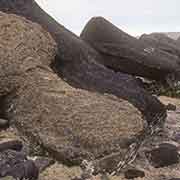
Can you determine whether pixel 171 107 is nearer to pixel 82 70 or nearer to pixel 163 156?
pixel 82 70

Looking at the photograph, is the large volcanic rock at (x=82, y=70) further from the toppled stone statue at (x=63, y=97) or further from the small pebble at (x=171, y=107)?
the small pebble at (x=171, y=107)

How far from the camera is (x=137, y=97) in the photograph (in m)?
12.6

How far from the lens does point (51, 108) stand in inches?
441

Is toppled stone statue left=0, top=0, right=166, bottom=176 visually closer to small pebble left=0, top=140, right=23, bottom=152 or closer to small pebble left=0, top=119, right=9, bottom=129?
small pebble left=0, top=119, right=9, bottom=129

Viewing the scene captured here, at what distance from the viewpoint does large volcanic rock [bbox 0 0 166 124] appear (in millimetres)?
12617

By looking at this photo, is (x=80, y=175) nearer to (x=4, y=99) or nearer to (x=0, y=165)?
(x=0, y=165)

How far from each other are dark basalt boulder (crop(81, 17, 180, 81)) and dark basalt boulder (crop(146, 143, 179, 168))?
26.4ft

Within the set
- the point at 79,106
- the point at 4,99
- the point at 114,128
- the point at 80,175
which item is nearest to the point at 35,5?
the point at 4,99

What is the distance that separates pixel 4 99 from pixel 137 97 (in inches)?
152

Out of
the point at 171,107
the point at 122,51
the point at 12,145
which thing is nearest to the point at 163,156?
the point at 12,145

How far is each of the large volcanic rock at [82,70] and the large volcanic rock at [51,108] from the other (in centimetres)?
64

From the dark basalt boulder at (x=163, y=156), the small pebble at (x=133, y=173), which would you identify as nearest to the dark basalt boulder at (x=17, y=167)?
the small pebble at (x=133, y=173)

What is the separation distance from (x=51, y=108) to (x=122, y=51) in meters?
8.45

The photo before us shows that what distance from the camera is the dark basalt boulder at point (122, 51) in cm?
1900
